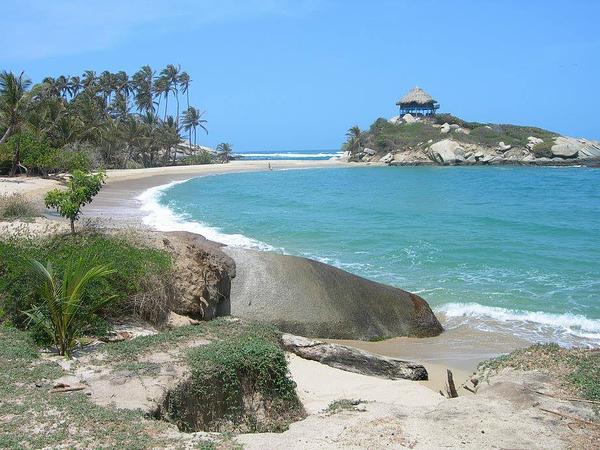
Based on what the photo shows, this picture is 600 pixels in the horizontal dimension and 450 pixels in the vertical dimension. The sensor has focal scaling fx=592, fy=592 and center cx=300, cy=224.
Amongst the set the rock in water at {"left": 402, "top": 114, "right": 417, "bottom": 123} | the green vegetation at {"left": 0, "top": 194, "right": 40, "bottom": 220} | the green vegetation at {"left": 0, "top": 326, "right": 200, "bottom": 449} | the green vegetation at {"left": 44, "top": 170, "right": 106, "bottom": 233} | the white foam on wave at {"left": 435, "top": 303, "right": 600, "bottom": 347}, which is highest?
the rock in water at {"left": 402, "top": 114, "right": 417, "bottom": 123}

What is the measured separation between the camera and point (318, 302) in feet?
36.4

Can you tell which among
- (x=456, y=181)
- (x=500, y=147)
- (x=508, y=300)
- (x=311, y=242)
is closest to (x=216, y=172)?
(x=456, y=181)

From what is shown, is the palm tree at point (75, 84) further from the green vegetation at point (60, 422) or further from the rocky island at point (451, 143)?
the green vegetation at point (60, 422)

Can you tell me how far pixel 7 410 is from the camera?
5.49 meters

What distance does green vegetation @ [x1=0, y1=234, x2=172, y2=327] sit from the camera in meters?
8.29

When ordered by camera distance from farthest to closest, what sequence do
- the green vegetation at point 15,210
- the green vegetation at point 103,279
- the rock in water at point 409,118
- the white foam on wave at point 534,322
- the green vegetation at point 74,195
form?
the rock in water at point 409,118 < the green vegetation at point 15,210 < the white foam on wave at point 534,322 < the green vegetation at point 74,195 < the green vegetation at point 103,279

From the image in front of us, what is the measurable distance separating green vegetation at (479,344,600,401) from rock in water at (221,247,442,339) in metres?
3.42

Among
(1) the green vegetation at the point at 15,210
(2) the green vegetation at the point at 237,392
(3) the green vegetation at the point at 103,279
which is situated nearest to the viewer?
(2) the green vegetation at the point at 237,392

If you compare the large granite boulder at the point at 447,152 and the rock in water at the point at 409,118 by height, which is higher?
the rock in water at the point at 409,118

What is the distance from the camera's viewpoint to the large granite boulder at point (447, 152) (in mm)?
87000

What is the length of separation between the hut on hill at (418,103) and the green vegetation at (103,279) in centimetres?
9991

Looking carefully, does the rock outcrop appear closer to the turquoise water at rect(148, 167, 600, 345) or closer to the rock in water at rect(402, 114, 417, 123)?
the turquoise water at rect(148, 167, 600, 345)

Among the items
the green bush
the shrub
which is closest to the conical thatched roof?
the shrub

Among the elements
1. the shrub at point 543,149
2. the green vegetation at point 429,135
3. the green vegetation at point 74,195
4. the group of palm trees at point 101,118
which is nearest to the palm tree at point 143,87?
the group of palm trees at point 101,118
